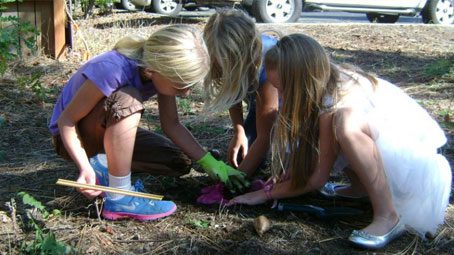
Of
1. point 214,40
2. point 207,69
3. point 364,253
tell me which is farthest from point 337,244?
point 214,40

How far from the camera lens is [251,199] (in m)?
2.47

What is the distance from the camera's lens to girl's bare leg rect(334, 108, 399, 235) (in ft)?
7.08

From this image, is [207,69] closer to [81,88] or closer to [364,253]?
[81,88]

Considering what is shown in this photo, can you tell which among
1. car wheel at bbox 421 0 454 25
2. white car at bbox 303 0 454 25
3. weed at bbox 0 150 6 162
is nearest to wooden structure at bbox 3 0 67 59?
weed at bbox 0 150 6 162

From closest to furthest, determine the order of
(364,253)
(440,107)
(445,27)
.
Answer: (364,253) < (440,107) < (445,27)

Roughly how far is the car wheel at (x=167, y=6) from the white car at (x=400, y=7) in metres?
2.22

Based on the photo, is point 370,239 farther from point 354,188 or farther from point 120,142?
point 120,142

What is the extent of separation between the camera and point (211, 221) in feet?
7.77

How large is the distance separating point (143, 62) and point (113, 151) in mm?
364

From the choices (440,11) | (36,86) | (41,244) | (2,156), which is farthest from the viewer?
(440,11)

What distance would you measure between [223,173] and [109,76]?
0.67 m

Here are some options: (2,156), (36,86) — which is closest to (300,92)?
(2,156)

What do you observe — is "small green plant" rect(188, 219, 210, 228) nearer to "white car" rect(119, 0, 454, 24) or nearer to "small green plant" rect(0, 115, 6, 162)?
"small green plant" rect(0, 115, 6, 162)

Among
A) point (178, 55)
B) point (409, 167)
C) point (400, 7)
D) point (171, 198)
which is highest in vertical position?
point (178, 55)
